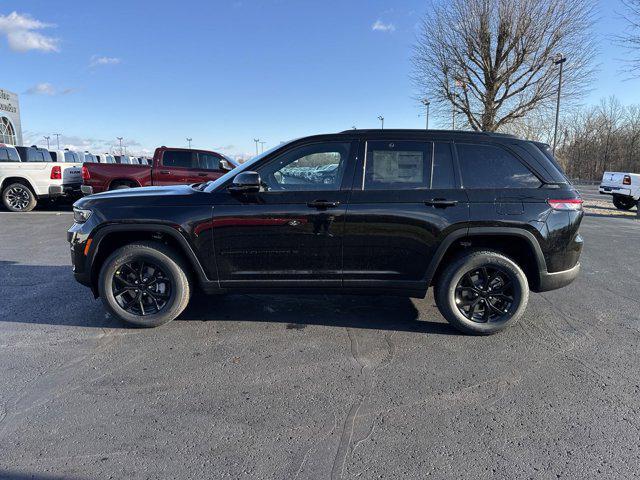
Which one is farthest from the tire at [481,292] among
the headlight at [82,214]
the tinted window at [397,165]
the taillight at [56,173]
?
the taillight at [56,173]

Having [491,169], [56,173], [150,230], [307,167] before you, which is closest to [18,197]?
[56,173]

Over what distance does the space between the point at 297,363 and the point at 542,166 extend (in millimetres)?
2881

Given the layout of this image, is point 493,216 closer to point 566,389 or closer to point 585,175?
point 566,389

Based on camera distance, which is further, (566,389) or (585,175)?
(585,175)

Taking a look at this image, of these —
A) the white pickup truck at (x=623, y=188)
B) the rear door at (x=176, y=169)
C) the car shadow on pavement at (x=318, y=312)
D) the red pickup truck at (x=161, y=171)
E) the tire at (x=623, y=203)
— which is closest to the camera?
the car shadow on pavement at (x=318, y=312)

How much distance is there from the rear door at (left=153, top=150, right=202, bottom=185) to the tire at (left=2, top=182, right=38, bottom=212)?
3.92 m

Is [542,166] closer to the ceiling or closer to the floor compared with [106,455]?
closer to the ceiling

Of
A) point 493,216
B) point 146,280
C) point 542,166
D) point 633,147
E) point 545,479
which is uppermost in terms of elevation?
point 633,147

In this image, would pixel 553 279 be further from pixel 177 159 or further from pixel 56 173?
pixel 56 173

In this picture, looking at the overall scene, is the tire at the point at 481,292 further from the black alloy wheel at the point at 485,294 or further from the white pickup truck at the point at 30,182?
the white pickup truck at the point at 30,182

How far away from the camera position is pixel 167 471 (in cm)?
222

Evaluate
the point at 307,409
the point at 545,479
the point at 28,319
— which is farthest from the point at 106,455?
the point at 28,319

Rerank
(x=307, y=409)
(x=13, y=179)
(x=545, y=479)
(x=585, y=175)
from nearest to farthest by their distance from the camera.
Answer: (x=545, y=479)
(x=307, y=409)
(x=13, y=179)
(x=585, y=175)

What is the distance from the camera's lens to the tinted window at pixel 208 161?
39.4 feet
